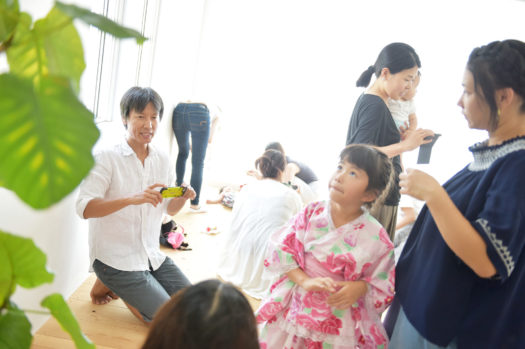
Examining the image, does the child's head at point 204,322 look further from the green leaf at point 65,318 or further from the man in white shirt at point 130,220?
the man in white shirt at point 130,220

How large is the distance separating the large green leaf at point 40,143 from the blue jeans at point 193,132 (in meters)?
3.32

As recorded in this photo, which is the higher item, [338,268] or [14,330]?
[14,330]

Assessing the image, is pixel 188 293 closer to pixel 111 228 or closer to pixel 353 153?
pixel 353 153

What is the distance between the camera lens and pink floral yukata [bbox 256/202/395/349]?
1.41 m

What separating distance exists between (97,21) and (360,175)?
1115mm

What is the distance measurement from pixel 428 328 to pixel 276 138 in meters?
4.09

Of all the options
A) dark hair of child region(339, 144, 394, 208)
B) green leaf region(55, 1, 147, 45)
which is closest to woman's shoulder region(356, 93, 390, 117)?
dark hair of child region(339, 144, 394, 208)

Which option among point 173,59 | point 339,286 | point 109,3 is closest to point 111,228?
point 339,286

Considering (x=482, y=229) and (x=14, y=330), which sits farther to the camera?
(x=482, y=229)

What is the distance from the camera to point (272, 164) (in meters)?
2.83

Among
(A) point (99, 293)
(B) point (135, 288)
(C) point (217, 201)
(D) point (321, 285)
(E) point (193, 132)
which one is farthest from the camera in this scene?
(C) point (217, 201)

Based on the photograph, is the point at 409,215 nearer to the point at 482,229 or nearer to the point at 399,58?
the point at 399,58

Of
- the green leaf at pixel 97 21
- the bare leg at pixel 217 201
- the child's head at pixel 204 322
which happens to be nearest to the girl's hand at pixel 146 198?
the child's head at pixel 204 322

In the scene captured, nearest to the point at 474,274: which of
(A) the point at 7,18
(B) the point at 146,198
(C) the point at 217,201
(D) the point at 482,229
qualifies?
(D) the point at 482,229
